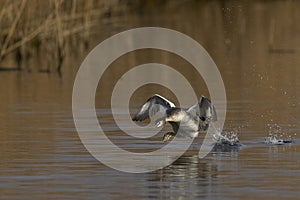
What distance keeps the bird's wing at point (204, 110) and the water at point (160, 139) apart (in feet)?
1.19

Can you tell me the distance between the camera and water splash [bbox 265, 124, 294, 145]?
11391 millimetres

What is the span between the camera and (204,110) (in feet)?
36.0

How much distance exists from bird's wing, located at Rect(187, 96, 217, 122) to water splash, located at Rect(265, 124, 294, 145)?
823mm

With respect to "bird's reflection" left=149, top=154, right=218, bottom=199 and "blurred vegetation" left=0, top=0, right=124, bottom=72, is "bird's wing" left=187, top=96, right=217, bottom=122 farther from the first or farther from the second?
"blurred vegetation" left=0, top=0, right=124, bottom=72

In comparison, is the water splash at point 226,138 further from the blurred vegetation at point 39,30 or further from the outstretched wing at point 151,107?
the blurred vegetation at point 39,30

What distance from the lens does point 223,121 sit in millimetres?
13062

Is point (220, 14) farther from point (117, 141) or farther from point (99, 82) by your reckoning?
point (117, 141)

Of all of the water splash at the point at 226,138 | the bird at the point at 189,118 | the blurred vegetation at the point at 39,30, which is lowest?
the water splash at the point at 226,138

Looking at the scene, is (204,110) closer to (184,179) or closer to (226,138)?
(226,138)

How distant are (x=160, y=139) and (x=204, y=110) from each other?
1003 millimetres

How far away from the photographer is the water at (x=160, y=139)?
875 cm

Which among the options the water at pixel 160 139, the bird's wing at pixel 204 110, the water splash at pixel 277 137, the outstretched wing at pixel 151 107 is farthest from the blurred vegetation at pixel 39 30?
the bird's wing at pixel 204 110

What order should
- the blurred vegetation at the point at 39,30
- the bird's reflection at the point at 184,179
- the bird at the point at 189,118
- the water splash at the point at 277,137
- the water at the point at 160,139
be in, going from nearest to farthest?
the bird's reflection at the point at 184,179
the water at the point at 160,139
the bird at the point at 189,118
the water splash at the point at 277,137
the blurred vegetation at the point at 39,30

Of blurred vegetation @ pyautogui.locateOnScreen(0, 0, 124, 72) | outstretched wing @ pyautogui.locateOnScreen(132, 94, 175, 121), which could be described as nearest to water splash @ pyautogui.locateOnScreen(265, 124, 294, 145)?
outstretched wing @ pyautogui.locateOnScreen(132, 94, 175, 121)
